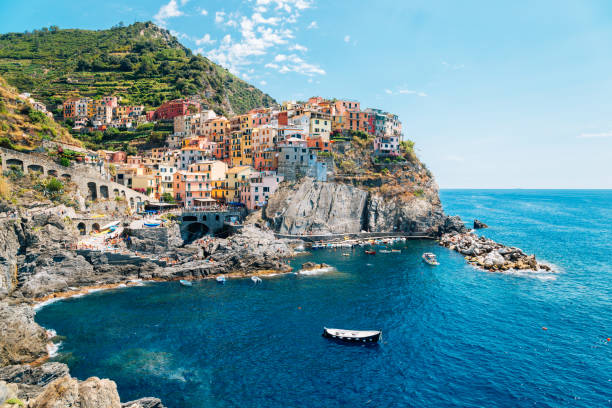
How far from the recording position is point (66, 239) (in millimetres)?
51781

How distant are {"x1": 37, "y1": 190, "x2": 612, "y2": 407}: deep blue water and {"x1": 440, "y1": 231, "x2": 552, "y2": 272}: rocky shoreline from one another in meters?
3.59

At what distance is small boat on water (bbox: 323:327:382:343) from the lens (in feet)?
117

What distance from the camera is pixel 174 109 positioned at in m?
116

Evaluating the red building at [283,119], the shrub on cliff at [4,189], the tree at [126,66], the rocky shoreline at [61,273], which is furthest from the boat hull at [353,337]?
the tree at [126,66]

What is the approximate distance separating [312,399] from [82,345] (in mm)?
23289

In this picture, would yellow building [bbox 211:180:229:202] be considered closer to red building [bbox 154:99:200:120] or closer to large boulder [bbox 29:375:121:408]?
red building [bbox 154:99:200:120]

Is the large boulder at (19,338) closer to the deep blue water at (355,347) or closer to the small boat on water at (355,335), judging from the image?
the deep blue water at (355,347)

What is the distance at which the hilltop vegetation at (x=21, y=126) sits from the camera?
64062 millimetres

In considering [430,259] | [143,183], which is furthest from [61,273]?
[430,259]

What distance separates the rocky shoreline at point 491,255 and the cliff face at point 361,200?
1063 centimetres

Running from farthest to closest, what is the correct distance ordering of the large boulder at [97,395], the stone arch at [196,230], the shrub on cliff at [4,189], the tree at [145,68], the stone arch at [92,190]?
the tree at [145,68] → the stone arch at [196,230] → the stone arch at [92,190] → the shrub on cliff at [4,189] → the large boulder at [97,395]

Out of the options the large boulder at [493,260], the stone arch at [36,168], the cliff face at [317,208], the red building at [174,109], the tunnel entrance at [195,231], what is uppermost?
the red building at [174,109]

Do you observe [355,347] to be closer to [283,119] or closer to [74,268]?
[74,268]

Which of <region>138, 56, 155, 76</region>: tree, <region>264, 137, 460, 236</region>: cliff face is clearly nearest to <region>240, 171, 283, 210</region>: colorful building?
<region>264, 137, 460, 236</region>: cliff face
